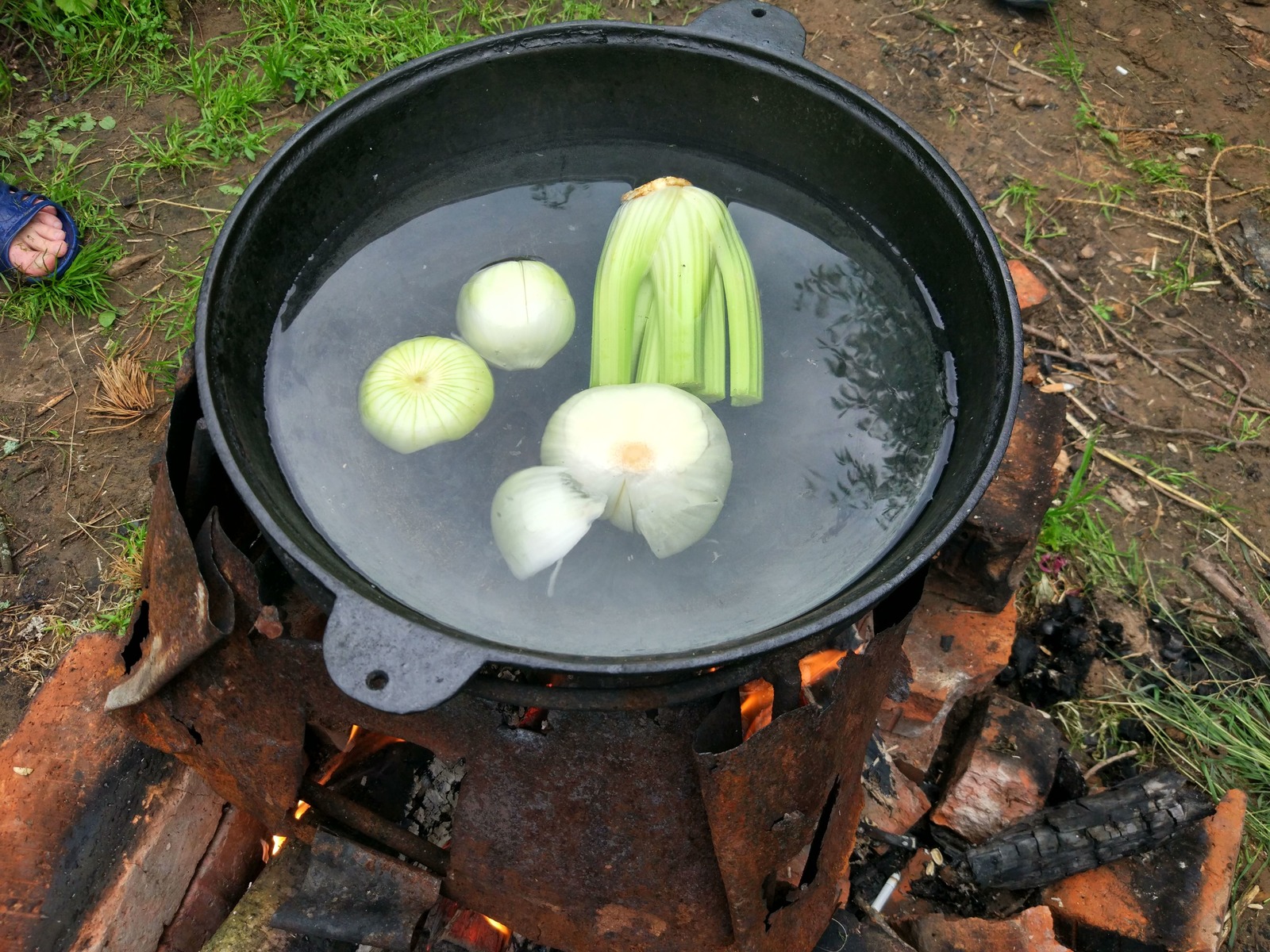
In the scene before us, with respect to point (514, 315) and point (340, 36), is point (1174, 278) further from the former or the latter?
point (340, 36)

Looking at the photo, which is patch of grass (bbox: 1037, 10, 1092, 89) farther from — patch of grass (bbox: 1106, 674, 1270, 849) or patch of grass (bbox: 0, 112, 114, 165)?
patch of grass (bbox: 0, 112, 114, 165)

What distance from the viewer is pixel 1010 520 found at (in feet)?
6.57

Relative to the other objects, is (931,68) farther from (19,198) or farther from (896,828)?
(19,198)

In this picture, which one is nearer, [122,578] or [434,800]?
[434,800]

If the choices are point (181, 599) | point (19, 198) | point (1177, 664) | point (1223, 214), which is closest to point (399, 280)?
point (181, 599)

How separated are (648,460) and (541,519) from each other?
240 mm

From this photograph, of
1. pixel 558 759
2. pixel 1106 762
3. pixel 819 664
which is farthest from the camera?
pixel 1106 762

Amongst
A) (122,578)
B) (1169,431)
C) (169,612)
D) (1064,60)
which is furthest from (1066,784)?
(1064,60)

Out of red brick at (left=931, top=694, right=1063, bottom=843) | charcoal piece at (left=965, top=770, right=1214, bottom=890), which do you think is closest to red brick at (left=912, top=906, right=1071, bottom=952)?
charcoal piece at (left=965, top=770, right=1214, bottom=890)

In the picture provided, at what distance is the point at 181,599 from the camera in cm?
151

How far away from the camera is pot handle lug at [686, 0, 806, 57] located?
1828 millimetres

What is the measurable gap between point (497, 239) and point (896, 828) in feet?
5.65

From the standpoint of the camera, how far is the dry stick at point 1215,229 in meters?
2.97

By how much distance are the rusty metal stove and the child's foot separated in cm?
151
